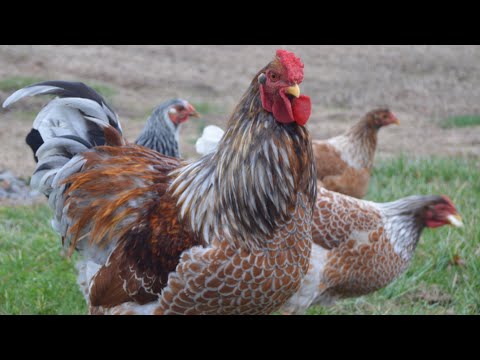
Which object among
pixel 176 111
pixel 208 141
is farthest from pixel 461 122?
pixel 208 141

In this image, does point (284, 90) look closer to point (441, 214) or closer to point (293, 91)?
point (293, 91)

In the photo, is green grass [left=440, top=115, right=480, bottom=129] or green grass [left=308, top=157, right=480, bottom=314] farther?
green grass [left=440, top=115, right=480, bottom=129]

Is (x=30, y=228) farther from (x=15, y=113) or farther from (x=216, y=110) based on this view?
(x=216, y=110)

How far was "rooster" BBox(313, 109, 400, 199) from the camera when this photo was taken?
5.79m

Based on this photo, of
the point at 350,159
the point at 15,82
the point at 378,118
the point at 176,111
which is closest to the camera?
the point at 176,111

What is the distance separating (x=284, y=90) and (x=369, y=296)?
250cm

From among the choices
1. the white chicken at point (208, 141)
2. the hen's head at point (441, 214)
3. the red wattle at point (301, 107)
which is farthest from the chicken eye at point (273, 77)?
the hen's head at point (441, 214)

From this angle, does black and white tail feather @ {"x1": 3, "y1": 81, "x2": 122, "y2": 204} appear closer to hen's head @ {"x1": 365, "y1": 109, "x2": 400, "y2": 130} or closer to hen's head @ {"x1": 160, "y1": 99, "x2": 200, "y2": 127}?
hen's head @ {"x1": 160, "y1": 99, "x2": 200, "y2": 127}

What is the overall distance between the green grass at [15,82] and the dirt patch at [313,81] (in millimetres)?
237

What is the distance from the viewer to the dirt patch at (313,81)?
845 cm

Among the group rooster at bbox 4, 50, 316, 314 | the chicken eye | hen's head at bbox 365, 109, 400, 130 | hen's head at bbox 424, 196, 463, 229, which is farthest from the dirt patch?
the chicken eye

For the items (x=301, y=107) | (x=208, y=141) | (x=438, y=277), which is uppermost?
(x=301, y=107)

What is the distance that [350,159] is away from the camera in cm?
590

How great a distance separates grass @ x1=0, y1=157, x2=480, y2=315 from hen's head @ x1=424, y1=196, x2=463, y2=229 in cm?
51
